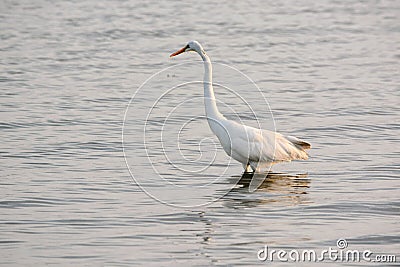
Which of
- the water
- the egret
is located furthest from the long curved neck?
the water

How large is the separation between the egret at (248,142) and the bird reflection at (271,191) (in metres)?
0.21

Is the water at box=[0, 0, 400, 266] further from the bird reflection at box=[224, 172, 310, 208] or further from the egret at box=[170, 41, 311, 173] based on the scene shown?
the egret at box=[170, 41, 311, 173]

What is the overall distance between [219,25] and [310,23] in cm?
265

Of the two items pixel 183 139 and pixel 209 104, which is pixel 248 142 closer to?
pixel 209 104

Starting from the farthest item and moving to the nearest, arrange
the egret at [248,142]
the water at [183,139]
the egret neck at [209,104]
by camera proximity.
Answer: the egret neck at [209,104] → the egret at [248,142] → the water at [183,139]

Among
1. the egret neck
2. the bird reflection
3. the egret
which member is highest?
the egret neck

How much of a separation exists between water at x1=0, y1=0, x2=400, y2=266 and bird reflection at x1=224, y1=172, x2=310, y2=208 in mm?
36

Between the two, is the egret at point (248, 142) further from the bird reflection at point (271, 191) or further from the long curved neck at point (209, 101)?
the bird reflection at point (271, 191)

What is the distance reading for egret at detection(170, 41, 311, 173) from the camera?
1109 cm

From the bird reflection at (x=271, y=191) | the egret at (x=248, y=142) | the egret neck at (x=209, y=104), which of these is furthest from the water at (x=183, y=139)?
the egret neck at (x=209, y=104)

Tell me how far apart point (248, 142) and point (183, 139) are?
203 centimetres

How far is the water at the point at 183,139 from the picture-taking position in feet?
28.3

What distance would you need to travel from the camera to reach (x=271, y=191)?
10.6m

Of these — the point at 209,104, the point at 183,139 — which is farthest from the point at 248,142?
the point at 183,139
